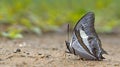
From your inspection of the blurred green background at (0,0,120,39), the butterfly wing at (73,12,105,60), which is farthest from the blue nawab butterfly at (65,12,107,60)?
the blurred green background at (0,0,120,39)

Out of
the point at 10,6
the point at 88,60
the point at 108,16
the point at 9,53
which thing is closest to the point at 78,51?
the point at 88,60

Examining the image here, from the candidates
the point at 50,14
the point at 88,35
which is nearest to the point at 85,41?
the point at 88,35

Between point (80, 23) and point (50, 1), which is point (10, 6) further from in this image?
point (80, 23)

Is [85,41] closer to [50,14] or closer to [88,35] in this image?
[88,35]

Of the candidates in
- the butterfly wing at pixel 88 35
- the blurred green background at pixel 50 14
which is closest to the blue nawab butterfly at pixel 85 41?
the butterfly wing at pixel 88 35

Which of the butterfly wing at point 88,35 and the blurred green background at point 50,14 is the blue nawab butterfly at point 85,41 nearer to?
the butterfly wing at point 88,35

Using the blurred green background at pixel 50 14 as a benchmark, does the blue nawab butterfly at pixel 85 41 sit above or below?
below
